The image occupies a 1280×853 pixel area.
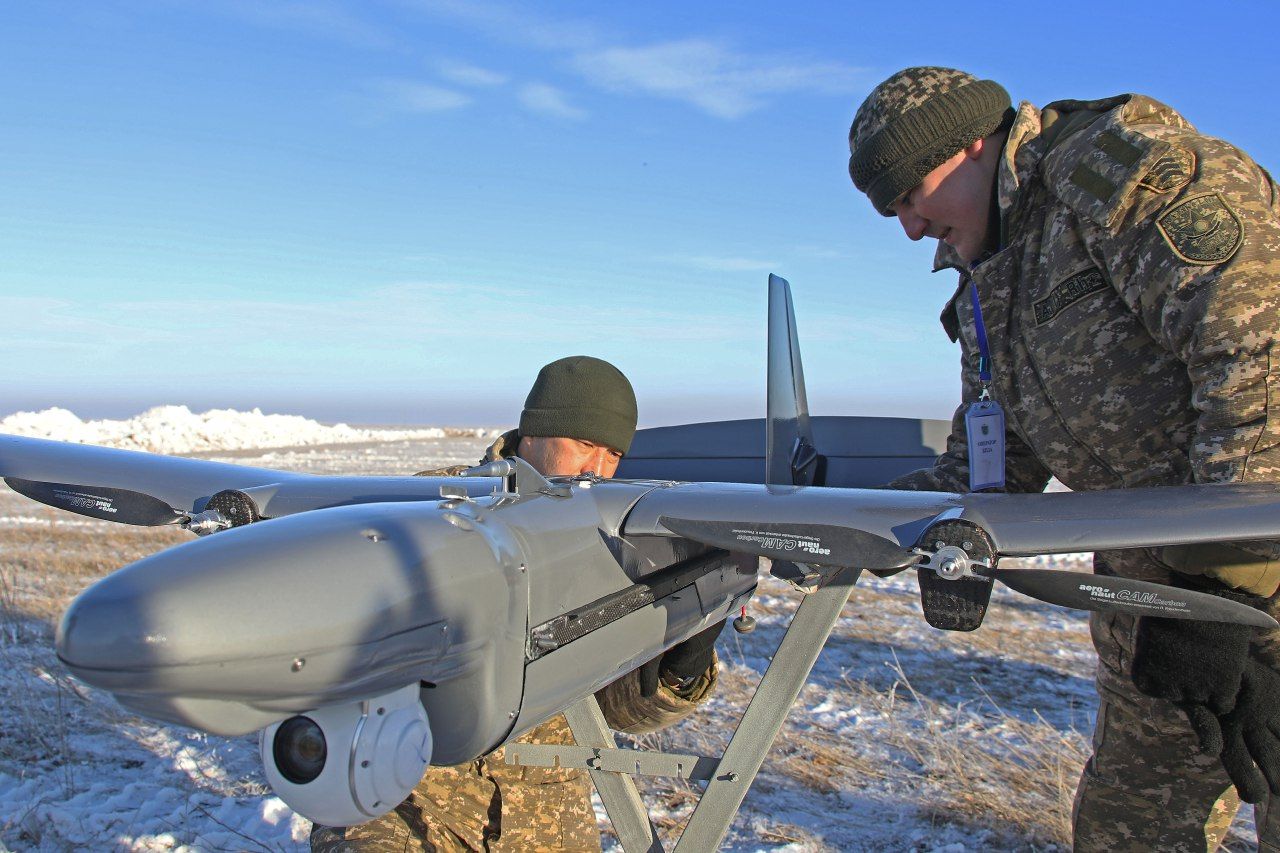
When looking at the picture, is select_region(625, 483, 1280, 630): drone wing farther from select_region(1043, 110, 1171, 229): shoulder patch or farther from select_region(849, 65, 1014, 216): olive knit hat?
select_region(849, 65, 1014, 216): olive knit hat

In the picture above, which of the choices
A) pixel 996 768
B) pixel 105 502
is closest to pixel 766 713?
pixel 105 502

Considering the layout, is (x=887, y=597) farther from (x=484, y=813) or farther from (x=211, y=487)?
(x=211, y=487)

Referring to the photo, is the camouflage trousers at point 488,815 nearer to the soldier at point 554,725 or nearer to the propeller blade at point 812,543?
the soldier at point 554,725

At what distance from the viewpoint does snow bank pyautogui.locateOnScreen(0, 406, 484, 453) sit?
2804 centimetres

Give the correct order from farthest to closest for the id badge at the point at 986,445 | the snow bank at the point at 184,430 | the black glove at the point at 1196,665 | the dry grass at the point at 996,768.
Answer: the snow bank at the point at 184,430
the dry grass at the point at 996,768
the id badge at the point at 986,445
the black glove at the point at 1196,665

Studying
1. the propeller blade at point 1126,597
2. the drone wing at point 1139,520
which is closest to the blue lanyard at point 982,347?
the drone wing at point 1139,520

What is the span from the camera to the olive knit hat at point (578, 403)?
3.74m

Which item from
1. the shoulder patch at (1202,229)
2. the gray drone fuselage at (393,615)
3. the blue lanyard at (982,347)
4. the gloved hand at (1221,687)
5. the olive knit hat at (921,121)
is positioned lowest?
the gloved hand at (1221,687)

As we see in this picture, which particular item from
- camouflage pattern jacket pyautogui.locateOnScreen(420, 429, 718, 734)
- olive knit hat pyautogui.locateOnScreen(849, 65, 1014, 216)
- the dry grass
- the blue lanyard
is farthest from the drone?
the dry grass

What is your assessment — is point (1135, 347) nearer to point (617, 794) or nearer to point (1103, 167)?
point (1103, 167)

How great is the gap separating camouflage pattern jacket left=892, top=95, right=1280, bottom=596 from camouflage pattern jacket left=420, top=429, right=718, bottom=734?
1.12 meters

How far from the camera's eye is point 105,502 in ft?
11.2

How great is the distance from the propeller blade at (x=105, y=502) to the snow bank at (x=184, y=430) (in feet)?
77.8

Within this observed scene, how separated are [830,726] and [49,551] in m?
7.90
